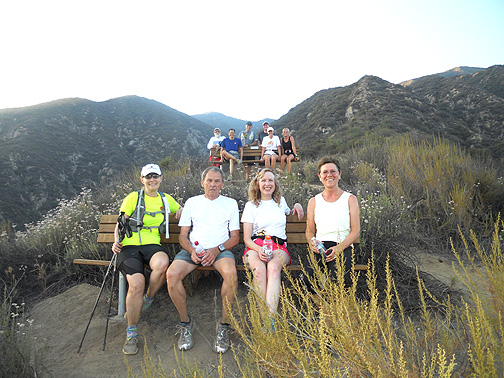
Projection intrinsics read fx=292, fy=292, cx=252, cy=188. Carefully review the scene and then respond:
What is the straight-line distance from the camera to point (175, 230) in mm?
3785

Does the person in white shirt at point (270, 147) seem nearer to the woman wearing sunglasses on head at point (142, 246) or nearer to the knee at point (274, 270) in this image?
the woman wearing sunglasses on head at point (142, 246)

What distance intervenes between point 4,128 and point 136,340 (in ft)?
128

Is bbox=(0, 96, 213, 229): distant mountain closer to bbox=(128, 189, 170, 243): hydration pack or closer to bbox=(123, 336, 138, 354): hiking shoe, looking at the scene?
bbox=(128, 189, 170, 243): hydration pack

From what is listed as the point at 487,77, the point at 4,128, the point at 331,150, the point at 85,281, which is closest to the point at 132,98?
the point at 4,128

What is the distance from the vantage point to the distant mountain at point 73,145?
21.8 meters

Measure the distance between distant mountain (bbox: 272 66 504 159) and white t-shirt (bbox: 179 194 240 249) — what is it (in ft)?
45.8

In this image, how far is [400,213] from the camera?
480 cm

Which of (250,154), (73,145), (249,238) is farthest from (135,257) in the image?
(73,145)

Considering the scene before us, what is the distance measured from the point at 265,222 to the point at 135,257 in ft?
4.83

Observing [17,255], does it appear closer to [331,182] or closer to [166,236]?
[166,236]

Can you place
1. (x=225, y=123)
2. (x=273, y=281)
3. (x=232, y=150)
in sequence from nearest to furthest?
(x=273, y=281) → (x=232, y=150) → (x=225, y=123)

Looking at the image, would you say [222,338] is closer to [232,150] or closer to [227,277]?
[227,277]

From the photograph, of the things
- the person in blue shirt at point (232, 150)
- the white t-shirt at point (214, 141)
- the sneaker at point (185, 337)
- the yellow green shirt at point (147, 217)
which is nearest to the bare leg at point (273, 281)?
the sneaker at point (185, 337)

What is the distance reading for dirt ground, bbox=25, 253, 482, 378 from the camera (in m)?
2.66
